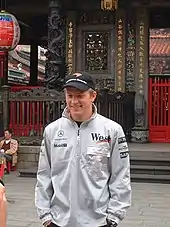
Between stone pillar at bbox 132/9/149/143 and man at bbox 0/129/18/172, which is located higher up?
stone pillar at bbox 132/9/149/143

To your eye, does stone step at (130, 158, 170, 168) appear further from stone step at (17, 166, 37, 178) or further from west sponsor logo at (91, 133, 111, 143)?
west sponsor logo at (91, 133, 111, 143)

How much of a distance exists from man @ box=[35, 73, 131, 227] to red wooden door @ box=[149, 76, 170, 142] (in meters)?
10.1

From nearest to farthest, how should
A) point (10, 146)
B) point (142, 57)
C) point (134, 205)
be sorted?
1. point (134, 205)
2. point (10, 146)
3. point (142, 57)

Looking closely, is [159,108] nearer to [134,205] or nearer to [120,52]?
[120,52]

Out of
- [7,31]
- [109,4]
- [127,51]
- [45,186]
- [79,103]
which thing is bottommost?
[45,186]

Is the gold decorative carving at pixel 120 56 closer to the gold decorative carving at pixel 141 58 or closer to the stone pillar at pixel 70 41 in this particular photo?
the gold decorative carving at pixel 141 58

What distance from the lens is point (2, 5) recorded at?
513 inches

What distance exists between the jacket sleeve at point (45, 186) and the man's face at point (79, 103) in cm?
25

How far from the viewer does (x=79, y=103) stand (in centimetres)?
314

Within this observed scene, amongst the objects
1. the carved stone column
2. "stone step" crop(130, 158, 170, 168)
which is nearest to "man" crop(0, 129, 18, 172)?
the carved stone column

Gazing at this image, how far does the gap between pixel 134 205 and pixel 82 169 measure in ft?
15.8

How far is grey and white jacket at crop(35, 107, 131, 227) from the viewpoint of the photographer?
309cm

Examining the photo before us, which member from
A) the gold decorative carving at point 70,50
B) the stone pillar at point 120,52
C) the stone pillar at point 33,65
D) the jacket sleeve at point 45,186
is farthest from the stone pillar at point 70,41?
the jacket sleeve at point 45,186

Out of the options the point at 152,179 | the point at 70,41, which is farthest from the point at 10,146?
the point at 70,41
